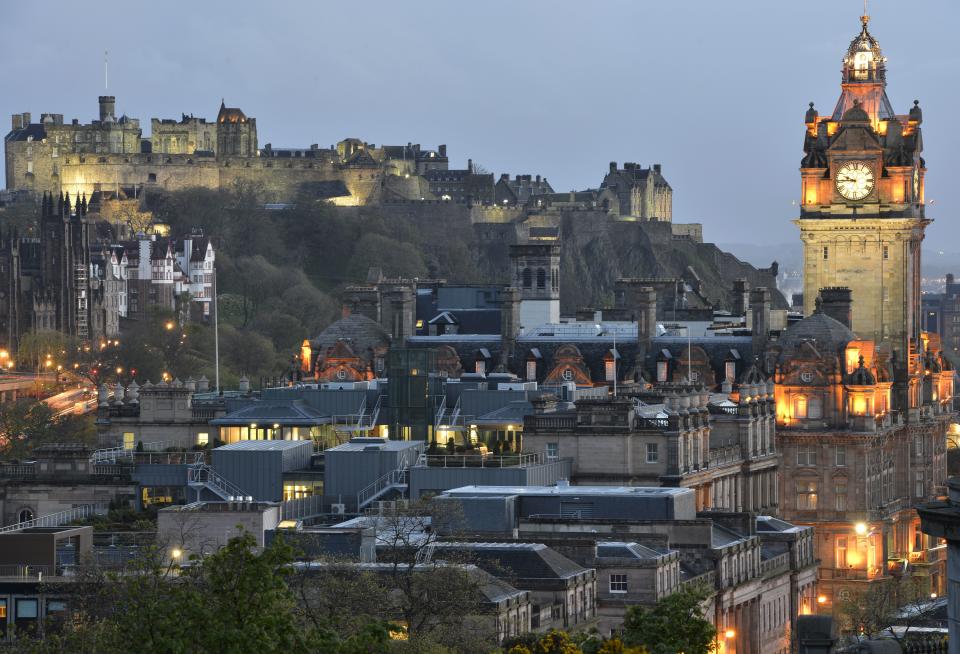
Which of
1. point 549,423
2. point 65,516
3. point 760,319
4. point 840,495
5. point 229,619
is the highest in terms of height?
point 760,319

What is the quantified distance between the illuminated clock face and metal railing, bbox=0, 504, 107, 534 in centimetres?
5101

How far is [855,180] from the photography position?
142125 millimetres

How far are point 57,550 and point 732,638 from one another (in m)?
19.9

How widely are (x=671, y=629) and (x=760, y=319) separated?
69853 millimetres

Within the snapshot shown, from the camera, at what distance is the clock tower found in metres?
142

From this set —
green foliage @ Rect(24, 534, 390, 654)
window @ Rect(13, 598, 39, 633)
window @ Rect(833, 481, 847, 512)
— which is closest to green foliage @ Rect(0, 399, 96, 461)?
window @ Rect(833, 481, 847, 512)

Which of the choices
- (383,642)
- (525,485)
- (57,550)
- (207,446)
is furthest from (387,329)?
(383,642)

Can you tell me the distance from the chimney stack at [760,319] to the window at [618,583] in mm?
50964

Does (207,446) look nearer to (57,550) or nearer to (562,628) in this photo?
(57,550)

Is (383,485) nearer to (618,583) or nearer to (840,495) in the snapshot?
(618,583)

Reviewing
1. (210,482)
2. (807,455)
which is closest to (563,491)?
(210,482)

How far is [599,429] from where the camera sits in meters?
104

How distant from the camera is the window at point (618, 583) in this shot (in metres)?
83.6

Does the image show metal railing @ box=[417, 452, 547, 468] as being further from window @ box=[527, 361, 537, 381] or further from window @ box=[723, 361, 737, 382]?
window @ box=[723, 361, 737, 382]
